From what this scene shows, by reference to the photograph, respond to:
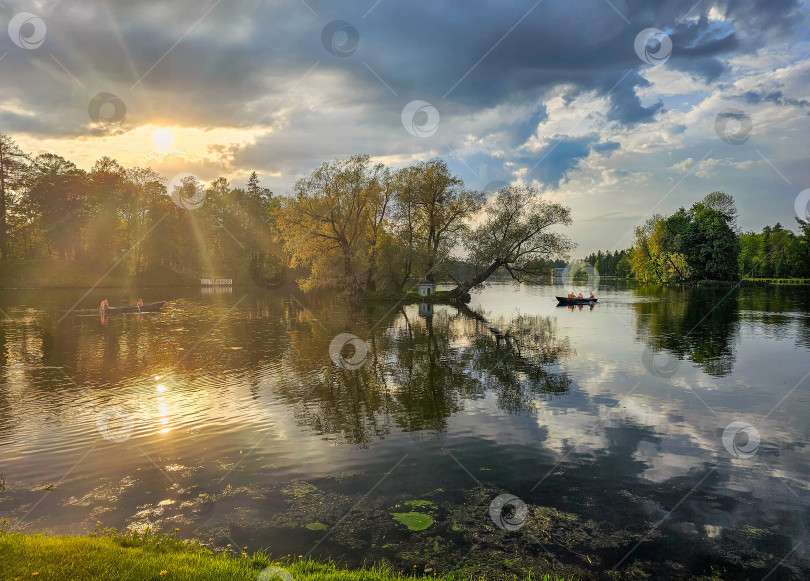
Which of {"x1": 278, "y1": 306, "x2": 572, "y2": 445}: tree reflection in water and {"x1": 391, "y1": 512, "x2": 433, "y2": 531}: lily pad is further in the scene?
{"x1": 278, "y1": 306, "x2": 572, "y2": 445}: tree reflection in water

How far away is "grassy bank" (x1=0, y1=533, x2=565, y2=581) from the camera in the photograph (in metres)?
5.96

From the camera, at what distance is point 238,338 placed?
104 feet

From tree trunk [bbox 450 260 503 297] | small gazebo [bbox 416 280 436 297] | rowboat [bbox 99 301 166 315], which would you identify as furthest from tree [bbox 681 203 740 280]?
rowboat [bbox 99 301 166 315]

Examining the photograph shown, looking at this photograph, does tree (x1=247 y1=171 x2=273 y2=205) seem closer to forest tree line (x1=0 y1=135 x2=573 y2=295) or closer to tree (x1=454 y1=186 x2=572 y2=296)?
forest tree line (x1=0 y1=135 x2=573 y2=295)

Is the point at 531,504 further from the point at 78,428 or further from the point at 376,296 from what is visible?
the point at 376,296

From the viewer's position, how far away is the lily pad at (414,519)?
8492mm

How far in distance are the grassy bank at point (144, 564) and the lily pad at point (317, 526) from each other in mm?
1001

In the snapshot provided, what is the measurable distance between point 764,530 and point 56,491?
45.0ft

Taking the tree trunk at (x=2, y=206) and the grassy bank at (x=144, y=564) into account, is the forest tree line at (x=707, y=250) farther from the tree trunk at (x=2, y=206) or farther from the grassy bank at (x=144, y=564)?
the tree trunk at (x=2, y=206)

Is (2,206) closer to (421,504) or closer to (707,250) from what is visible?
(421,504)

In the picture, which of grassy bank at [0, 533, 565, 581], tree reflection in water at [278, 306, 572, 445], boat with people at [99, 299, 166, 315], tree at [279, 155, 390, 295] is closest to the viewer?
grassy bank at [0, 533, 565, 581]

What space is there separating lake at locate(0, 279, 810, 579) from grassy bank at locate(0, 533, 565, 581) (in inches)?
30.3

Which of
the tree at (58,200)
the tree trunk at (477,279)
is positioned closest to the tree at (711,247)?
the tree trunk at (477,279)

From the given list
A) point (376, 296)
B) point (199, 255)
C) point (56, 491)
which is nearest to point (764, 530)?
point (56, 491)
